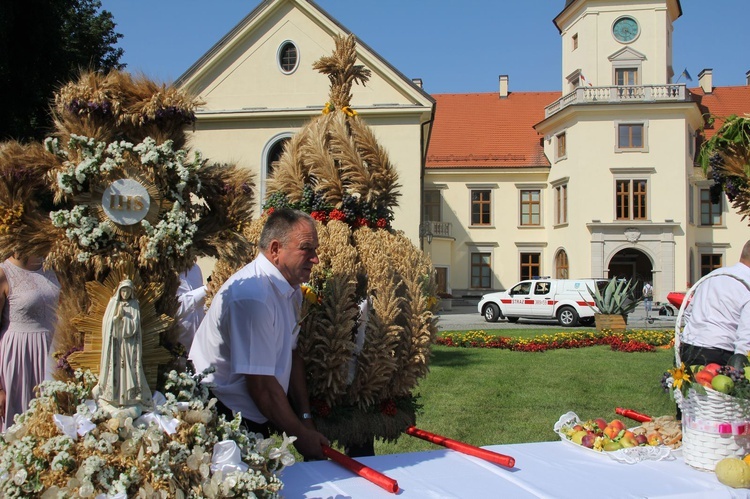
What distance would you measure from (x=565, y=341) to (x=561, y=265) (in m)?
21.0

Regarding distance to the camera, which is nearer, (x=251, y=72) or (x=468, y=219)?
(x=251, y=72)

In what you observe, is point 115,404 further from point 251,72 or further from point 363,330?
point 251,72

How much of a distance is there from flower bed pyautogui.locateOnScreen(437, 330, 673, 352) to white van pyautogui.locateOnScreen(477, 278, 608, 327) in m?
6.05

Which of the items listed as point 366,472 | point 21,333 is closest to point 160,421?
point 366,472

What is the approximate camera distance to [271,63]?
2509 cm

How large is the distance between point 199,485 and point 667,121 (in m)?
35.1

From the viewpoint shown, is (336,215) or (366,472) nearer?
(366,472)

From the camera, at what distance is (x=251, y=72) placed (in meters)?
25.2

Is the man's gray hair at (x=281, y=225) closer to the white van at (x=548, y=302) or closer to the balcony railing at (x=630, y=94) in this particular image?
the white van at (x=548, y=302)

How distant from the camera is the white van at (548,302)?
23.1 metres

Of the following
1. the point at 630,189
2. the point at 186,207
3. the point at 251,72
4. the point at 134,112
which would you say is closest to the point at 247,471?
the point at 186,207

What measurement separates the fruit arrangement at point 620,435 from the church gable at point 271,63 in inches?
870

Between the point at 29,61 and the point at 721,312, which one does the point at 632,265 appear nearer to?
the point at 29,61

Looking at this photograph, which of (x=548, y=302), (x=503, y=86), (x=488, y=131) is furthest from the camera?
(x=503, y=86)
